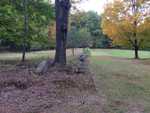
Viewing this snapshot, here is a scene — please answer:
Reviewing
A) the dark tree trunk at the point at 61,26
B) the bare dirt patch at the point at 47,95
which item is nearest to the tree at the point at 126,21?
the dark tree trunk at the point at 61,26

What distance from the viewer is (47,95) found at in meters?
7.04

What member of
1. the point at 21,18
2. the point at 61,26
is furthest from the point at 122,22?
the point at 61,26

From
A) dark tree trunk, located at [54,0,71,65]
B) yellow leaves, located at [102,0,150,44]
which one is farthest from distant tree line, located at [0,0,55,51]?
yellow leaves, located at [102,0,150,44]

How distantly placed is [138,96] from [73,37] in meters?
38.3

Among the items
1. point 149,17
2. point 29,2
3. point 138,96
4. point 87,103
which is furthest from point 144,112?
point 149,17

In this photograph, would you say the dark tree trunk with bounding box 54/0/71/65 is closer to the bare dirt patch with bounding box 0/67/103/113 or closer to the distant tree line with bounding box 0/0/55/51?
the bare dirt patch with bounding box 0/67/103/113

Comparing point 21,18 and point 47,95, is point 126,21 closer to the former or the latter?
point 21,18

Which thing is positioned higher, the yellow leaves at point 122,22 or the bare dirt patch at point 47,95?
the yellow leaves at point 122,22

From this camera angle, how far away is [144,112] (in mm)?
6297

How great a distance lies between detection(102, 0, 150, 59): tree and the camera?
3228 cm

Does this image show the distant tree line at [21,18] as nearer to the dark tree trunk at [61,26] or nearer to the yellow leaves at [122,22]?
the dark tree trunk at [61,26]

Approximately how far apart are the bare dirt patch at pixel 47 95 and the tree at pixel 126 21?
24386mm

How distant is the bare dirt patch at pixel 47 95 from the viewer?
19.7 ft

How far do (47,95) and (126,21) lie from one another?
2700 centimetres
